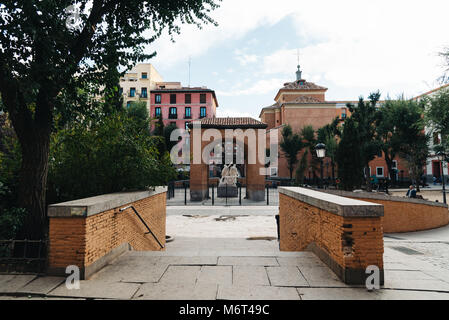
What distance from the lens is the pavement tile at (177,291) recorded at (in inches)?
114

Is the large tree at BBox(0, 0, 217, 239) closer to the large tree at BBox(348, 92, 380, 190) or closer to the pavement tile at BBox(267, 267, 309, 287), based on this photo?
the pavement tile at BBox(267, 267, 309, 287)

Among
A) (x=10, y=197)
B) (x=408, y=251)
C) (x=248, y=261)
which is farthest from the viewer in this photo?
(x=408, y=251)

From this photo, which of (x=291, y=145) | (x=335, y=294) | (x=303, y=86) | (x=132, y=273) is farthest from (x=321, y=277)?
(x=303, y=86)

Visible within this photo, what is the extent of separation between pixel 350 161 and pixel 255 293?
38.7 ft

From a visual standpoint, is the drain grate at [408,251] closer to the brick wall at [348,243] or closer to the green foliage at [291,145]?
the brick wall at [348,243]

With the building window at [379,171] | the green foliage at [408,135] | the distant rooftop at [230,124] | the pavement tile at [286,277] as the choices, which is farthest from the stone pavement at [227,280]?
the building window at [379,171]

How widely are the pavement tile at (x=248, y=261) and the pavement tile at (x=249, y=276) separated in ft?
0.55

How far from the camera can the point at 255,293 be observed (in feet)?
9.80

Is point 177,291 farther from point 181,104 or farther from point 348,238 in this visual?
point 181,104
